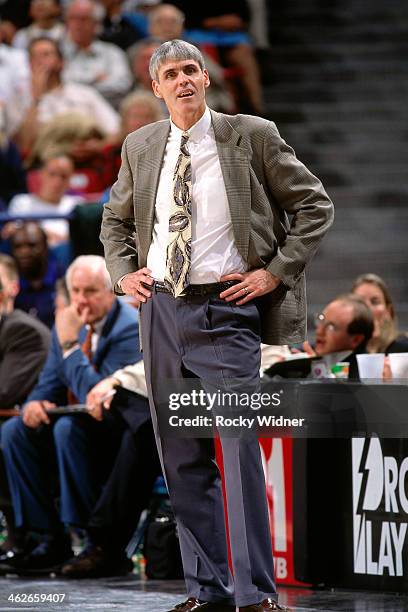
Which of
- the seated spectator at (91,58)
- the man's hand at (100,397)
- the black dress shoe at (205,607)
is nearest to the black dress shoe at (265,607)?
the black dress shoe at (205,607)

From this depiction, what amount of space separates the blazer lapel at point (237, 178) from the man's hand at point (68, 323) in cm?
191

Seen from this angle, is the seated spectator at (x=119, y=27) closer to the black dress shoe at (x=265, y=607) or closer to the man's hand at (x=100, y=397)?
the man's hand at (x=100, y=397)

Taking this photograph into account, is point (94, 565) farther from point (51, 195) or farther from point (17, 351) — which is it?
point (51, 195)

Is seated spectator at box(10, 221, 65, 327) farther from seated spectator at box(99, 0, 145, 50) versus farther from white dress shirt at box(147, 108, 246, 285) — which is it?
white dress shirt at box(147, 108, 246, 285)

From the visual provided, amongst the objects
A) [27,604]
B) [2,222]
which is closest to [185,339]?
[27,604]

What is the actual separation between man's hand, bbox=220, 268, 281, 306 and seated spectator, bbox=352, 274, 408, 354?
6.60ft

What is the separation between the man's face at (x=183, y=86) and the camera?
132 inches

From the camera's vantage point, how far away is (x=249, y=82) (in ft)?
36.2

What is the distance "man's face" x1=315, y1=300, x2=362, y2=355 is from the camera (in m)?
5.01

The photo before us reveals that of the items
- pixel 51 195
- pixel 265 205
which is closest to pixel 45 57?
pixel 51 195

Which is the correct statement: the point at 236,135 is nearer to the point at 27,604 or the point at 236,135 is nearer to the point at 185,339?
the point at 185,339

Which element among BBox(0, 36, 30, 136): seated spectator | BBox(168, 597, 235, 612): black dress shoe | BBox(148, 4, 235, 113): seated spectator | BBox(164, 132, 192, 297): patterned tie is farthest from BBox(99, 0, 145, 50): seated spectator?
BBox(168, 597, 235, 612): black dress shoe

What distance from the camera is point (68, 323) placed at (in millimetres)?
5273

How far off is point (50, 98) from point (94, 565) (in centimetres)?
662
